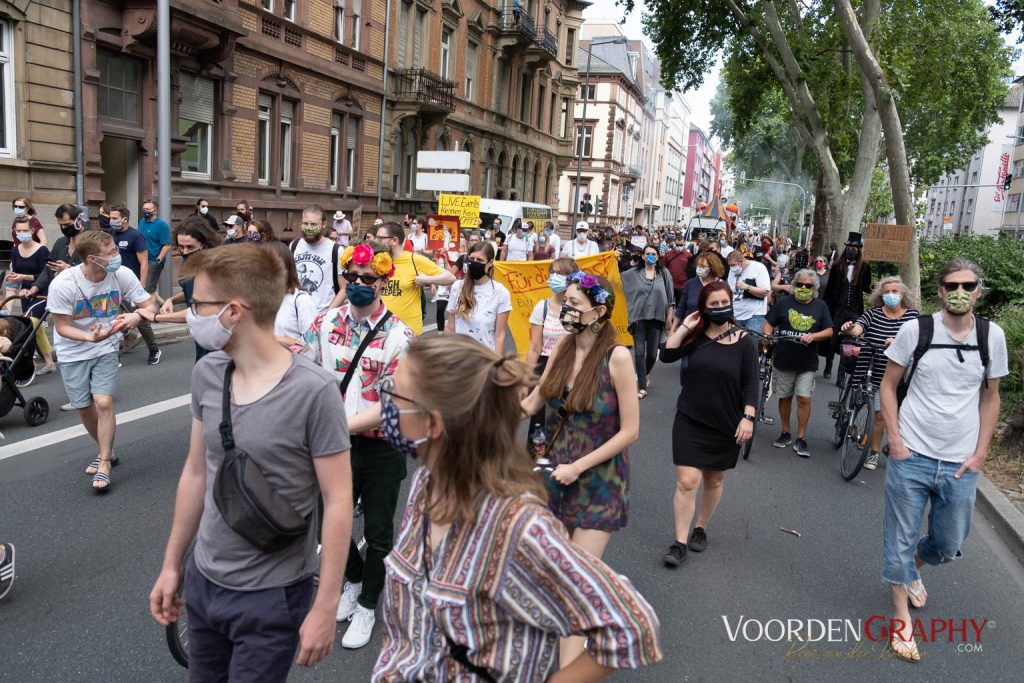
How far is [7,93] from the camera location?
46.9 feet

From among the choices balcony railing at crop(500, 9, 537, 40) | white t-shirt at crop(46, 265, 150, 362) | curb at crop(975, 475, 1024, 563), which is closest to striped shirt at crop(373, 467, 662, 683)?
white t-shirt at crop(46, 265, 150, 362)

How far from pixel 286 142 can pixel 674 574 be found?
1996 cm

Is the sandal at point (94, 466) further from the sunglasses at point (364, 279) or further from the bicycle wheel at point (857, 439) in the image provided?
the bicycle wheel at point (857, 439)

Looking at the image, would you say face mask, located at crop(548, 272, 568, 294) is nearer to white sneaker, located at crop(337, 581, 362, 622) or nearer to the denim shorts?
white sneaker, located at crop(337, 581, 362, 622)

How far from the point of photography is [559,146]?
47031 mm

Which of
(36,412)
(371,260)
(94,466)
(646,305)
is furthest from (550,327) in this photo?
(36,412)

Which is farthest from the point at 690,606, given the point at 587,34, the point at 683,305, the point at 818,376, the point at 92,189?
the point at 587,34

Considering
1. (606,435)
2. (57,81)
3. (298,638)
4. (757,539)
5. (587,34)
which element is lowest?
(757,539)

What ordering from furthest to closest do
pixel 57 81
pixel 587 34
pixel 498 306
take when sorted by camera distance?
pixel 587 34 → pixel 57 81 → pixel 498 306

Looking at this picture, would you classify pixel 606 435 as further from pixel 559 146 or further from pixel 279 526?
pixel 559 146

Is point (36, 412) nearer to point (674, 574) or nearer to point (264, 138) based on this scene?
point (674, 574)

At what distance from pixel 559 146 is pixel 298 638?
46170mm

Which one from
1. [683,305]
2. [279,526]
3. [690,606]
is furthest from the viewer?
[683,305]

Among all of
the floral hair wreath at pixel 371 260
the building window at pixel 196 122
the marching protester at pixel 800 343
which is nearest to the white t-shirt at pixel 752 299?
the marching protester at pixel 800 343
